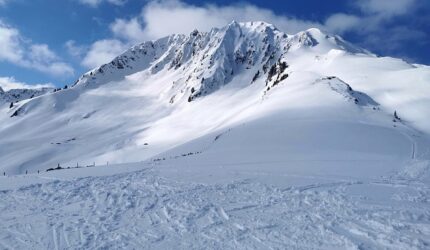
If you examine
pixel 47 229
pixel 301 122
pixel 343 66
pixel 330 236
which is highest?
pixel 343 66

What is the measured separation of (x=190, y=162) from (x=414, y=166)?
47.5 feet

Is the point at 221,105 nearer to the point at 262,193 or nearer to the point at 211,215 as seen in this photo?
the point at 262,193

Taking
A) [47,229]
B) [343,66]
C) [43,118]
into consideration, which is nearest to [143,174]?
[47,229]

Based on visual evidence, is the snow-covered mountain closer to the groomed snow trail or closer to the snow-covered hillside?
the snow-covered hillside

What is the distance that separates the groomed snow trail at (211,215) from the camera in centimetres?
1441

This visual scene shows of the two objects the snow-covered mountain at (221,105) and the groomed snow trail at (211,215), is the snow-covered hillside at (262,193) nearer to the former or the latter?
the groomed snow trail at (211,215)

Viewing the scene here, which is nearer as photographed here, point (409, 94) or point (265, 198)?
point (265, 198)

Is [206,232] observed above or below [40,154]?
below

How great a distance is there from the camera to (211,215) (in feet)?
56.5

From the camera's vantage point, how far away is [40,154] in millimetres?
114875

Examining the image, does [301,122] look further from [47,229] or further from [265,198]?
[47,229]

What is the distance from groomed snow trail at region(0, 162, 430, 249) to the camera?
567 inches

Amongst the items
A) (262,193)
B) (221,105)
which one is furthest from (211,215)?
(221,105)

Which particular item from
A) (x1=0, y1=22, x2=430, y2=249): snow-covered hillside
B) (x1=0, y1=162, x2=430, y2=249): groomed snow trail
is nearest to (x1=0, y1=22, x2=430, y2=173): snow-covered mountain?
(x1=0, y1=22, x2=430, y2=249): snow-covered hillside
